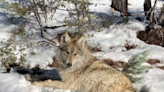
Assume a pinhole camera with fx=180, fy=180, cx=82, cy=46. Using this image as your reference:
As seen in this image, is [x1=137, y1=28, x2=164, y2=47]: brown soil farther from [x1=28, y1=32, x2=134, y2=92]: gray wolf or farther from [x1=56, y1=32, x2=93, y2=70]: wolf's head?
[x1=56, y1=32, x2=93, y2=70]: wolf's head

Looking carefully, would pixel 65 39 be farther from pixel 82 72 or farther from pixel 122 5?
pixel 122 5

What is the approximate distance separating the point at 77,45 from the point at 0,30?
4177mm

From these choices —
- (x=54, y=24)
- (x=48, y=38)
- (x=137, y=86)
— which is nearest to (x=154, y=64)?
(x=137, y=86)

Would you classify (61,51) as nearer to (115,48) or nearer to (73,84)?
(73,84)

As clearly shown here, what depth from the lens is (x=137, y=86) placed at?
4.55m

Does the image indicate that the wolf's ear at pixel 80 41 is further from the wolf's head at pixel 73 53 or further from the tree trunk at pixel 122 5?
the tree trunk at pixel 122 5

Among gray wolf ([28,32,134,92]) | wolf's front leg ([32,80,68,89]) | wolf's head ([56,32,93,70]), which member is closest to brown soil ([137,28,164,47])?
gray wolf ([28,32,134,92])

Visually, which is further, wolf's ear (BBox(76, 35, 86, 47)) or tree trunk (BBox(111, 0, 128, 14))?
tree trunk (BBox(111, 0, 128, 14))

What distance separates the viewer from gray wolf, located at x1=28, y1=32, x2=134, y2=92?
380 cm

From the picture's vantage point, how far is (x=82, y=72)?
3988 millimetres

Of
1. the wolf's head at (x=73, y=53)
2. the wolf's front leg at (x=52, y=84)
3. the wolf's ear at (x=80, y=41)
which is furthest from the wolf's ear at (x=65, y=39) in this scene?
the wolf's front leg at (x=52, y=84)

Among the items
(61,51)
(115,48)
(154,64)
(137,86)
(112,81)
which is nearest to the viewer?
(112,81)

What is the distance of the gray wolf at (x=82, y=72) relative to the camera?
3.80 m

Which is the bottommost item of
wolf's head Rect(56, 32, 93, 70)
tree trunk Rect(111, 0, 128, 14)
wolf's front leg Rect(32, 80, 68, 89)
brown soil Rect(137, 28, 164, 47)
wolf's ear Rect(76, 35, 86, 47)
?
wolf's front leg Rect(32, 80, 68, 89)
